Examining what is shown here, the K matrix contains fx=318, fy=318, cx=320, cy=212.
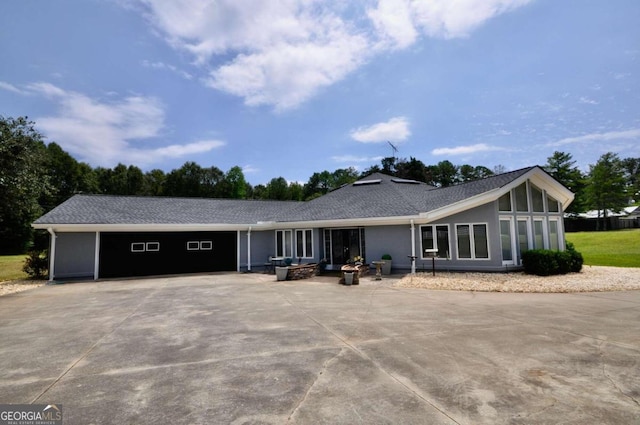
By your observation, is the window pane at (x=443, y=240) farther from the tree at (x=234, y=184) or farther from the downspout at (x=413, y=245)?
the tree at (x=234, y=184)

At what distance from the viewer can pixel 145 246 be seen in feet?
57.6

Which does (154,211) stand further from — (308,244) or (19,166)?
(308,244)

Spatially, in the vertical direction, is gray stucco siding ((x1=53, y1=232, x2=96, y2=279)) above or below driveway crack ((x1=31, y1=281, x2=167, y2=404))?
above

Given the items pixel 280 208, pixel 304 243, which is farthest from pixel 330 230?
pixel 280 208

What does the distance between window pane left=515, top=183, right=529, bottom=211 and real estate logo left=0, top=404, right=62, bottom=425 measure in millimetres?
17006

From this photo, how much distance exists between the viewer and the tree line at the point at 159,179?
16672 millimetres

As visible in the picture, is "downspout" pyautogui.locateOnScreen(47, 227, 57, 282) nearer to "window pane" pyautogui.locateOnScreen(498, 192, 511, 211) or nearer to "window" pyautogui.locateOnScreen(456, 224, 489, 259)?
"window" pyautogui.locateOnScreen(456, 224, 489, 259)

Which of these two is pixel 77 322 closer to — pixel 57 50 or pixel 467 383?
pixel 467 383

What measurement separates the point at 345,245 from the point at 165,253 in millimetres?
10108

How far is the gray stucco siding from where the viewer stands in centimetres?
1580

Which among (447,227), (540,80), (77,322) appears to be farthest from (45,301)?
(540,80)

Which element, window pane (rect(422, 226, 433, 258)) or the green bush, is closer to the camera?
the green bush

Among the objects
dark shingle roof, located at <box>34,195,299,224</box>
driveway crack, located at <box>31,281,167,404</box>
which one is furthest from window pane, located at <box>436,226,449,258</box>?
driveway crack, located at <box>31,281,167,404</box>

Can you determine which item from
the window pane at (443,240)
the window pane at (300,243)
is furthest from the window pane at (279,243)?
the window pane at (443,240)
